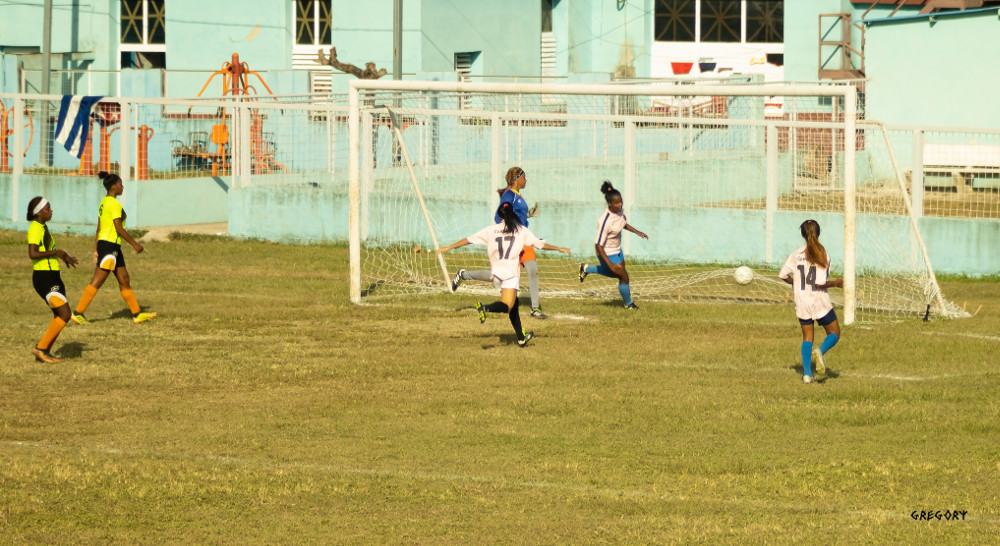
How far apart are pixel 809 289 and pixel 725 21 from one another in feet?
96.4

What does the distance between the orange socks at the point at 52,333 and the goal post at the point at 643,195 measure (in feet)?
15.4

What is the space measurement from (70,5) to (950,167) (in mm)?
23965

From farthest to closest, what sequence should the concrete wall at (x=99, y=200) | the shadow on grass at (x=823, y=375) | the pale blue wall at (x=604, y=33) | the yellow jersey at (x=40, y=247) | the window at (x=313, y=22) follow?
the pale blue wall at (x=604, y=33) → the window at (x=313, y=22) → the concrete wall at (x=99, y=200) → the yellow jersey at (x=40, y=247) → the shadow on grass at (x=823, y=375)

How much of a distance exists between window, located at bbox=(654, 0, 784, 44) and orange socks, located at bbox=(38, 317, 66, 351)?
2963 centimetres

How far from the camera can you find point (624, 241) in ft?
68.3

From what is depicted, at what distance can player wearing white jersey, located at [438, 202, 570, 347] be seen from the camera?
12992 mm

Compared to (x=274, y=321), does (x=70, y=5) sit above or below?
above

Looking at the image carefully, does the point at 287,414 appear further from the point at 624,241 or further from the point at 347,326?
the point at 624,241

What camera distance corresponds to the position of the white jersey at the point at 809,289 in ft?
37.1

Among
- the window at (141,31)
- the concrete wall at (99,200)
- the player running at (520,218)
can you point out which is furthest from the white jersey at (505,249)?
the window at (141,31)

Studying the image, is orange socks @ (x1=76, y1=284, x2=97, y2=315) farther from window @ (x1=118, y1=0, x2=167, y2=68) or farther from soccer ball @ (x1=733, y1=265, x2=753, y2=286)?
window @ (x1=118, y1=0, x2=167, y2=68)

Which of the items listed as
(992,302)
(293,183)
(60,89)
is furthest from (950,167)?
(60,89)

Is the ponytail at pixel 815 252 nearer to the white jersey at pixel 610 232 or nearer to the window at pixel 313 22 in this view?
the white jersey at pixel 610 232

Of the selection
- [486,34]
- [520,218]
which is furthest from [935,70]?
[520,218]
